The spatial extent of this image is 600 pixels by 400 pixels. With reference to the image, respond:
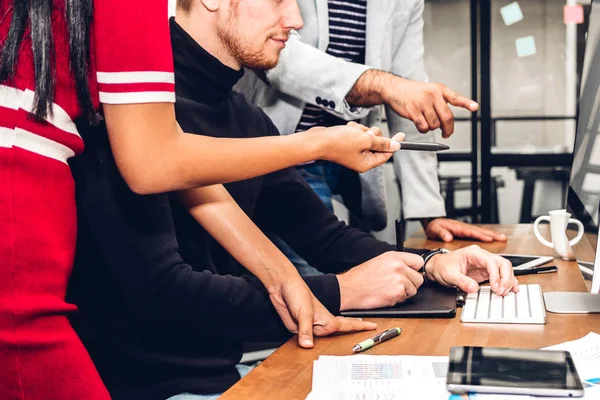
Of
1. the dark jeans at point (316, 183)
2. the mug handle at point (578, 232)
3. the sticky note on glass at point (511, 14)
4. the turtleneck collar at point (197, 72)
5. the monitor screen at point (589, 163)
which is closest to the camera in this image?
the monitor screen at point (589, 163)

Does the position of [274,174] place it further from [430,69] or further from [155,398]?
[430,69]

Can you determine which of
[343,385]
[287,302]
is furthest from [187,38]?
[343,385]

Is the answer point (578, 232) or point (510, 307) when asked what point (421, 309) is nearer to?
point (510, 307)

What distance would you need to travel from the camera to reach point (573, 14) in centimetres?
436

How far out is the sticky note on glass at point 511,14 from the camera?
428 centimetres

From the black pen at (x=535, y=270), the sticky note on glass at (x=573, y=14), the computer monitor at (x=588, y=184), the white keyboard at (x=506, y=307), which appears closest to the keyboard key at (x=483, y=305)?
the white keyboard at (x=506, y=307)

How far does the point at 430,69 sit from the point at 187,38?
334cm

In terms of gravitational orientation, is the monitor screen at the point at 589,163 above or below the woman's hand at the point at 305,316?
above

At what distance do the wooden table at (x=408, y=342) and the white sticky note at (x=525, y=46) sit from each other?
3.36 meters

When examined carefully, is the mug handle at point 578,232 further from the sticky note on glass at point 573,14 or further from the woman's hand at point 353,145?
the sticky note on glass at point 573,14

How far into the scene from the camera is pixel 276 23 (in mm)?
1479

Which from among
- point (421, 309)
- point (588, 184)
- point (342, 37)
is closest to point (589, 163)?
point (588, 184)

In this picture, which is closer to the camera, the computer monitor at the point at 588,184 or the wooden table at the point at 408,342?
the wooden table at the point at 408,342

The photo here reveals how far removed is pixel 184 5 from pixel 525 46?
329cm
